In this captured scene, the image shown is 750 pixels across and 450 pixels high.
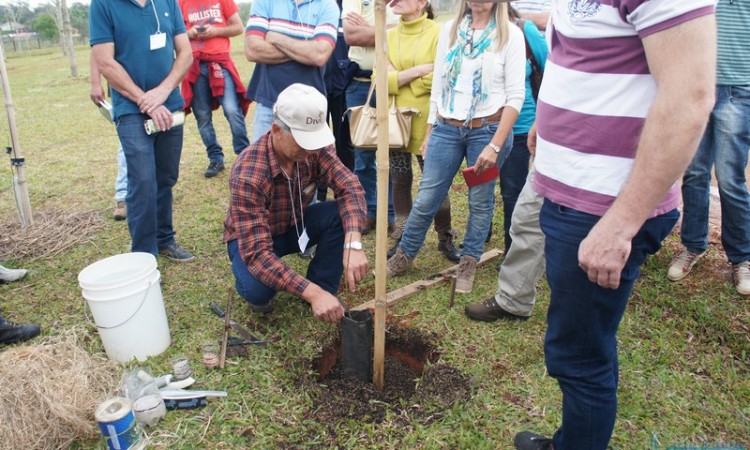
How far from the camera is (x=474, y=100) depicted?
10.2 feet

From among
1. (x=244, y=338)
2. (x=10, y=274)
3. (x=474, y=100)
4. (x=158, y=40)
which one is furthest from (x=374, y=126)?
(x=10, y=274)

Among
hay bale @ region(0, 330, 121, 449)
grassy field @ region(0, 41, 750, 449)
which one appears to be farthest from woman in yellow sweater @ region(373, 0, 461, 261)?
hay bale @ region(0, 330, 121, 449)

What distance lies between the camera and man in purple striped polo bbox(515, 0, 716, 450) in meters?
1.19

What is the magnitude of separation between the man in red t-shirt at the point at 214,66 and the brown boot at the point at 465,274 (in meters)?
2.70

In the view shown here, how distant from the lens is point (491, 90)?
309 cm

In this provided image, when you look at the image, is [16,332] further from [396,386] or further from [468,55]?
[468,55]

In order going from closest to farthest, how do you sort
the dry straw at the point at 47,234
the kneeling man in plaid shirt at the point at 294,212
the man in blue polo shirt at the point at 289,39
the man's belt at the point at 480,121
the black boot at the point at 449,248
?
the kneeling man in plaid shirt at the point at 294,212 → the man's belt at the point at 480,121 → the man in blue polo shirt at the point at 289,39 → the black boot at the point at 449,248 → the dry straw at the point at 47,234

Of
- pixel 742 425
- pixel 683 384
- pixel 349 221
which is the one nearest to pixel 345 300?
pixel 349 221

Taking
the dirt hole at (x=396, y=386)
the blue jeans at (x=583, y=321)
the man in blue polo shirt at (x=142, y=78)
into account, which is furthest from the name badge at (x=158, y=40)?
the blue jeans at (x=583, y=321)

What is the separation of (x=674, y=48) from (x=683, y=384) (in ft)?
6.65

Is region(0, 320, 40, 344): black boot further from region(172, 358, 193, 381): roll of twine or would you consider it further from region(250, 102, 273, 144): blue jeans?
region(250, 102, 273, 144): blue jeans

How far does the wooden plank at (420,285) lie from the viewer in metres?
3.27

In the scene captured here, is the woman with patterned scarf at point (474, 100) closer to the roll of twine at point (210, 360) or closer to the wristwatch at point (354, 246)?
the wristwatch at point (354, 246)

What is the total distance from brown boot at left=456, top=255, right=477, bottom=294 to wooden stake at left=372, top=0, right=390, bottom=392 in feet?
3.49
